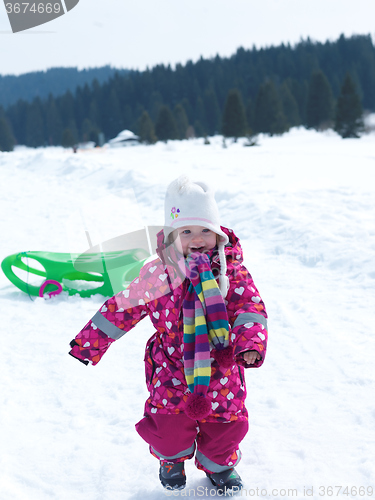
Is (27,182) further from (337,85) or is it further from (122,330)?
(337,85)

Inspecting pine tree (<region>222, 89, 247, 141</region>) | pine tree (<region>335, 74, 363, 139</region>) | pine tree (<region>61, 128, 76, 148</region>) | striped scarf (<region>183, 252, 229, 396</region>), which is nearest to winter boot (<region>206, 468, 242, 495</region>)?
striped scarf (<region>183, 252, 229, 396</region>)

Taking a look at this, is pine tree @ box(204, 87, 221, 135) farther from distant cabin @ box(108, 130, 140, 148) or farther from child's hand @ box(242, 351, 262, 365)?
child's hand @ box(242, 351, 262, 365)

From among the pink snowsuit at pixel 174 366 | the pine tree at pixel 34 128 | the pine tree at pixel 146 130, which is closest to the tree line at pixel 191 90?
the pine tree at pixel 34 128

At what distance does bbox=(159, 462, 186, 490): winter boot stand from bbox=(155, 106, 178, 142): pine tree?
1651 inches

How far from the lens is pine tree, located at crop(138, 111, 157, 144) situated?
1566 inches

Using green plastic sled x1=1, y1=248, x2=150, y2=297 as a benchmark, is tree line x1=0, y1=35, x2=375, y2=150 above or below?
below

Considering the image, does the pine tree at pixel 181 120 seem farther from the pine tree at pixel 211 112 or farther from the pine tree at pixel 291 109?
the pine tree at pixel 211 112

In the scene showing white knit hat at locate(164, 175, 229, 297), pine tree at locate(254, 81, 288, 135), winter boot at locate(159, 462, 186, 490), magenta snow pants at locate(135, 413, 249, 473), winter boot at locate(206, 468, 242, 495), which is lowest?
pine tree at locate(254, 81, 288, 135)

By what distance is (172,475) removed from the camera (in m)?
1.83

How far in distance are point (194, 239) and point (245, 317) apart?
365 millimetres

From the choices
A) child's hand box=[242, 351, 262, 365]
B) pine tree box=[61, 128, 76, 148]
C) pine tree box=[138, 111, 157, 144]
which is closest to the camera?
child's hand box=[242, 351, 262, 365]

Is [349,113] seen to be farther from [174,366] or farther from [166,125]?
[174,366]

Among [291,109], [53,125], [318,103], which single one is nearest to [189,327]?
[318,103]

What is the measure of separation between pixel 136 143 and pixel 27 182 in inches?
1280
